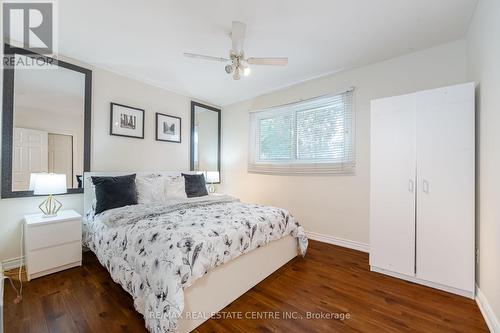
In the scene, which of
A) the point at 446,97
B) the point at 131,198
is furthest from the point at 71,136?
the point at 446,97

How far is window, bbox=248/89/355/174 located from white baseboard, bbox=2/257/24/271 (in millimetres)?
3393

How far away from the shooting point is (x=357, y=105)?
3059mm

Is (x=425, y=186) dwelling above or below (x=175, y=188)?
above

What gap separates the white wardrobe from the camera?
6.35ft

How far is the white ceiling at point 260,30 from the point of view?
1.94 metres

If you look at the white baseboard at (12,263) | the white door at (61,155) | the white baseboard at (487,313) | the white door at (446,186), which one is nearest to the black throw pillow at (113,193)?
the white door at (61,155)

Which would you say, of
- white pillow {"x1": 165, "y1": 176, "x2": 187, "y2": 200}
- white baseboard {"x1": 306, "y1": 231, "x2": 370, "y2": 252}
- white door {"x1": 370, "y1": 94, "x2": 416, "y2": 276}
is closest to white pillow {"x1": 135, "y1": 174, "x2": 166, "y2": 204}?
white pillow {"x1": 165, "y1": 176, "x2": 187, "y2": 200}

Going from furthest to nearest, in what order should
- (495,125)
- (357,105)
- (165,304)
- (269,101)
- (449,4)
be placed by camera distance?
(269,101), (357,105), (449,4), (495,125), (165,304)

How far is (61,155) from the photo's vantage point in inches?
106

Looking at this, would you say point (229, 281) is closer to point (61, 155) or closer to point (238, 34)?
point (238, 34)

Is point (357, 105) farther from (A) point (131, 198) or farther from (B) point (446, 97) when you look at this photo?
(A) point (131, 198)

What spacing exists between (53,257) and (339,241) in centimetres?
354

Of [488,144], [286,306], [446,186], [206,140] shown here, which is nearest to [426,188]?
[446,186]

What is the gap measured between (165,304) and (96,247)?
1.44 metres
